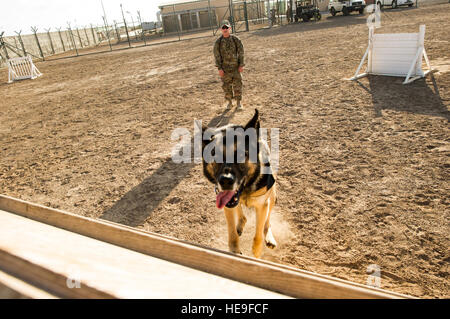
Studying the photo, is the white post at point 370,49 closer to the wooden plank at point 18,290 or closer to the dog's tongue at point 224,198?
the dog's tongue at point 224,198

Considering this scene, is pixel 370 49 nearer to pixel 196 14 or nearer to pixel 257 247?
pixel 257 247

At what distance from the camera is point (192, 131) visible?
6773 millimetres

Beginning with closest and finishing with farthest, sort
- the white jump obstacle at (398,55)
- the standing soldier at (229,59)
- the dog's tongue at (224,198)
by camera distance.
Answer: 1. the dog's tongue at (224,198)
2. the standing soldier at (229,59)
3. the white jump obstacle at (398,55)

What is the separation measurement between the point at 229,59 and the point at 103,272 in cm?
710

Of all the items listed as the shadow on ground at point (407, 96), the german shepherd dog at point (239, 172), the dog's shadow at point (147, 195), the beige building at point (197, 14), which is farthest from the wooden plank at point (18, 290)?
the beige building at point (197, 14)

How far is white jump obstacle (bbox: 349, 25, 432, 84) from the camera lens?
26.5 ft

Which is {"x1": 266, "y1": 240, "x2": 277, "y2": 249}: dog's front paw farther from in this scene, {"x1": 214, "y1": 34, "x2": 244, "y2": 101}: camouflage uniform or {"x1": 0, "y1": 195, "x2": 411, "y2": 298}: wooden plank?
{"x1": 214, "y1": 34, "x2": 244, "y2": 101}: camouflage uniform

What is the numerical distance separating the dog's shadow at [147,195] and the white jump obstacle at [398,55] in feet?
21.5

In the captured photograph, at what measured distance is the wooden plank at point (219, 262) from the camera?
118cm

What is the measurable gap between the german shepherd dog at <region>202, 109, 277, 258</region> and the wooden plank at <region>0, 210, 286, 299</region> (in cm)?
108

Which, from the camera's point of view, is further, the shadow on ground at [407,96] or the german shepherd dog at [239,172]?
the shadow on ground at [407,96]

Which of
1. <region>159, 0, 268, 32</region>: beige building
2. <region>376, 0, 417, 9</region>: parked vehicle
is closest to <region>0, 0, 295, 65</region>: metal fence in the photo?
<region>159, 0, 268, 32</region>: beige building

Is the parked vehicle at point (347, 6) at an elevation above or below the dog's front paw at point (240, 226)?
above
